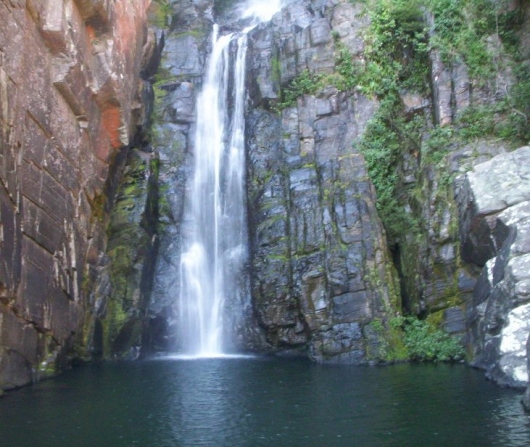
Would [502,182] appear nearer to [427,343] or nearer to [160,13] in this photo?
[427,343]

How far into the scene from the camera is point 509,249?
14.8 meters

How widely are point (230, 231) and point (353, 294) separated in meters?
6.70

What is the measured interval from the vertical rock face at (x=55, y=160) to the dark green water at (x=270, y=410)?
174 cm

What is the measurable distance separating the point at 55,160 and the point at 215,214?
27.8 ft

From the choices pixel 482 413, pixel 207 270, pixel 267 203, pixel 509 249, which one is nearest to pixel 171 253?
pixel 207 270

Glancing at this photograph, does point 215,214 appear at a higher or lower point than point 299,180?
lower

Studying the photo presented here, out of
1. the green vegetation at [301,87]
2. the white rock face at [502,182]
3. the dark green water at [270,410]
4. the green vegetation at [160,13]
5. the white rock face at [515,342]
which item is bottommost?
the dark green water at [270,410]

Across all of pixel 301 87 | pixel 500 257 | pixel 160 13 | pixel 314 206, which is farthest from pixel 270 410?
pixel 160 13

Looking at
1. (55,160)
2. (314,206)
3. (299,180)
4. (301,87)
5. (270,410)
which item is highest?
(301,87)

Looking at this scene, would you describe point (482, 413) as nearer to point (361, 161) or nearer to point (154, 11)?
point (361, 161)

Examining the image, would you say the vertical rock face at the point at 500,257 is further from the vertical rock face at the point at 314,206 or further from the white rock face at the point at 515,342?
the vertical rock face at the point at 314,206

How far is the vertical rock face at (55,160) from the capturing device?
15263 mm

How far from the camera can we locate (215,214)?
84.4 feet

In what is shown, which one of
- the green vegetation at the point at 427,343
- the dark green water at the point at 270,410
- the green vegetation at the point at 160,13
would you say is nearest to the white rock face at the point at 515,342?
the dark green water at the point at 270,410
